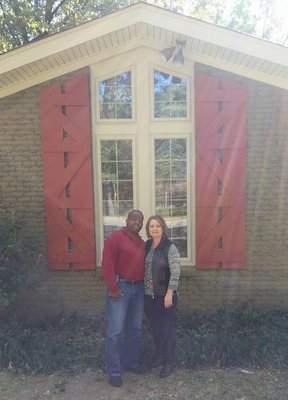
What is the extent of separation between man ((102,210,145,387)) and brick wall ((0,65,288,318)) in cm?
179

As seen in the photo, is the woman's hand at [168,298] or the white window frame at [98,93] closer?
the woman's hand at [168,298]

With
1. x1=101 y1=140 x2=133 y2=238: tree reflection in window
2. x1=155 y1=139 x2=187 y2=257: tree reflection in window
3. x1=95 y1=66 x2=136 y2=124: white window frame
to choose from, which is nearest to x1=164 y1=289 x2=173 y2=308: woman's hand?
x1=155 y1=139 x2=187 y2=257: tree reflection in window

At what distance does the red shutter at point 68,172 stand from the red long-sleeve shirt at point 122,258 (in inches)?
68.7

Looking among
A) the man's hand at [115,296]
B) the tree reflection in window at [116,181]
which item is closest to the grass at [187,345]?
the man's hand at [115,296]

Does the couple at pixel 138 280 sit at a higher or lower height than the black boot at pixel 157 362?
higher

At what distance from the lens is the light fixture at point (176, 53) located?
5020 millimetres

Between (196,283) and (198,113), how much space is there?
8.01ft

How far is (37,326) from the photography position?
17.9ft

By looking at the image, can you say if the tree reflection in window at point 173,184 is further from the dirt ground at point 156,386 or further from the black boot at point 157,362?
the dirt ground at point 156,386

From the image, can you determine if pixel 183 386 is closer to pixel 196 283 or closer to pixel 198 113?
pixel 196 283

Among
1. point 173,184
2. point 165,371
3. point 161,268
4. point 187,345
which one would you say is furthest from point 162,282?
point 173,184

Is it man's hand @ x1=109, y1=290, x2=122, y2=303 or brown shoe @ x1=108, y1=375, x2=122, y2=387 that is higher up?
man's hand @ x1=109, y1=290, x2=122, y2=303

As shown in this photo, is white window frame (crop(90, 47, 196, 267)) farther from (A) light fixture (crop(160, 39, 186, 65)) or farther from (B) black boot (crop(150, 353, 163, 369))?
(B) black boot (crop(150, 353, 163, 369))

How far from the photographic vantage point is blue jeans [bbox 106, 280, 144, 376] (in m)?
3.79
